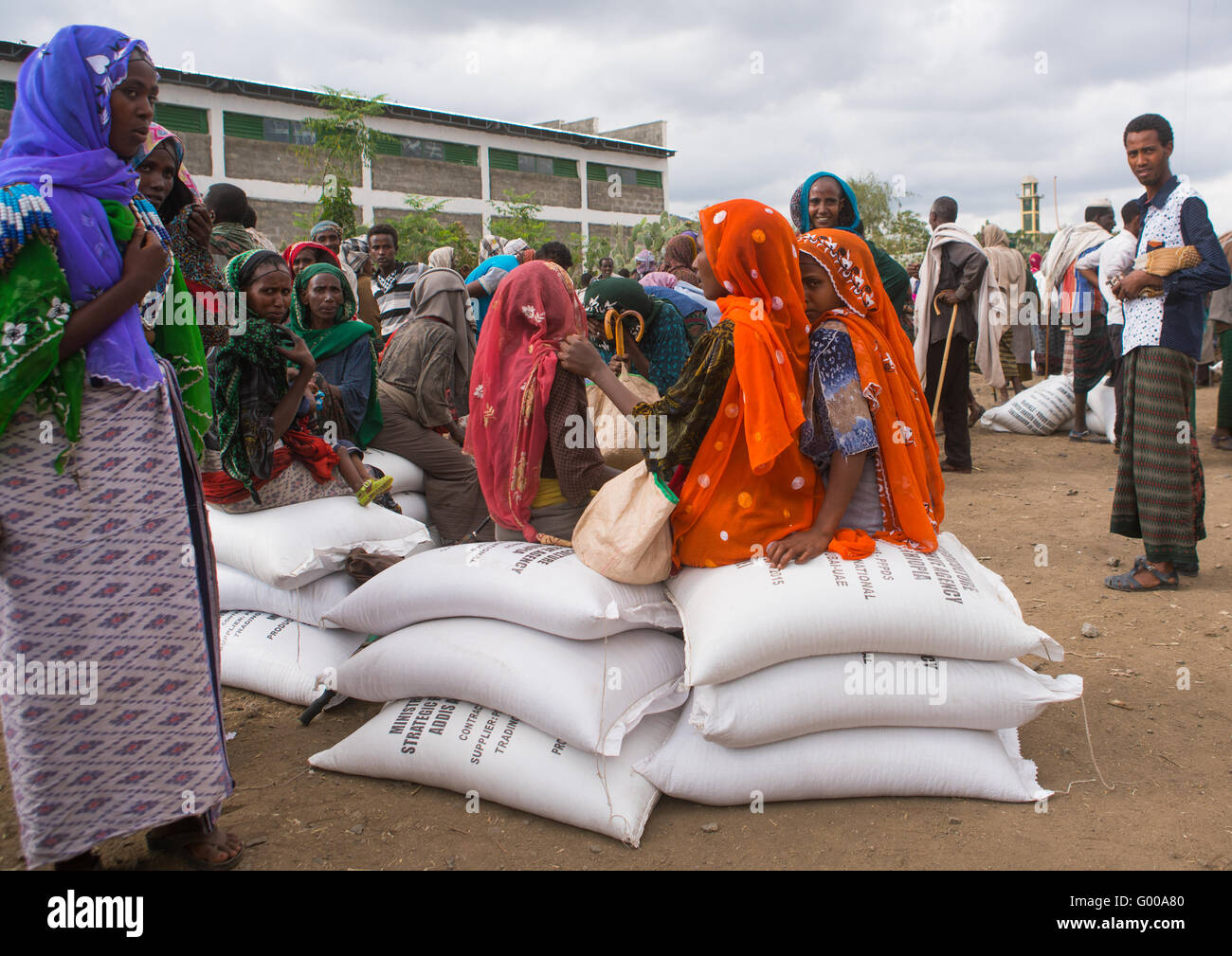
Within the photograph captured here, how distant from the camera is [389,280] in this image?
253 inches

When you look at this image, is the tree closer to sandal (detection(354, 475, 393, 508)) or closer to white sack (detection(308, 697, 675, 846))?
sandal (detection(354, 475, 393, 508))

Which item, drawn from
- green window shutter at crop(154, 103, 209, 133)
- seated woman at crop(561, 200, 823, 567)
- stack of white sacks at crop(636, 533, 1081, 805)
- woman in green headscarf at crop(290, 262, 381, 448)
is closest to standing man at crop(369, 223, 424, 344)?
woman in green headscarf at crop(290, 262, 381, 448)

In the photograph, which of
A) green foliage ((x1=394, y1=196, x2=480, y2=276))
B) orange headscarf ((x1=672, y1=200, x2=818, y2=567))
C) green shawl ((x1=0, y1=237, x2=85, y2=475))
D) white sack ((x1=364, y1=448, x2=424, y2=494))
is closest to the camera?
green shawl ((x1=0, y1=237, x2=85, y2=475))

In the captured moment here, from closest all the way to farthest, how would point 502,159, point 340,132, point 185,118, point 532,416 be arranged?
point 532,416
point 340,132
point 185,118
point 502,159

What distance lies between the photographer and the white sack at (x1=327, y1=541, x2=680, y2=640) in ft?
8.21

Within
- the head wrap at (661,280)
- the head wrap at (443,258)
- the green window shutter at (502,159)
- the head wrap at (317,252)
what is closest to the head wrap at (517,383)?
the head wrap at (317,252)

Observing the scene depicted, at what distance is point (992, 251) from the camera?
32.1 ft

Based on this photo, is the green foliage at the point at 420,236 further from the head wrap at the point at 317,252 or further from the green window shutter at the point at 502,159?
the head wrap at the point at 317,252

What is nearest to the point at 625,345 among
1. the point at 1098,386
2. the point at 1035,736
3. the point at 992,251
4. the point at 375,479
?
the point at 375,479

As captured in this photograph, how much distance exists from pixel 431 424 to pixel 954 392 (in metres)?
4.07

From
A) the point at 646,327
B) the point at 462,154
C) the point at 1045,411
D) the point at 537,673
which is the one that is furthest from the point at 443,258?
the point at 462,154

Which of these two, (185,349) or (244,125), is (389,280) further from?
(244,125)

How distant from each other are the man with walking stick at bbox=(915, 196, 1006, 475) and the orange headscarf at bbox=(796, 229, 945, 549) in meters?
4.14

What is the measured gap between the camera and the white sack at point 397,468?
420 cm
